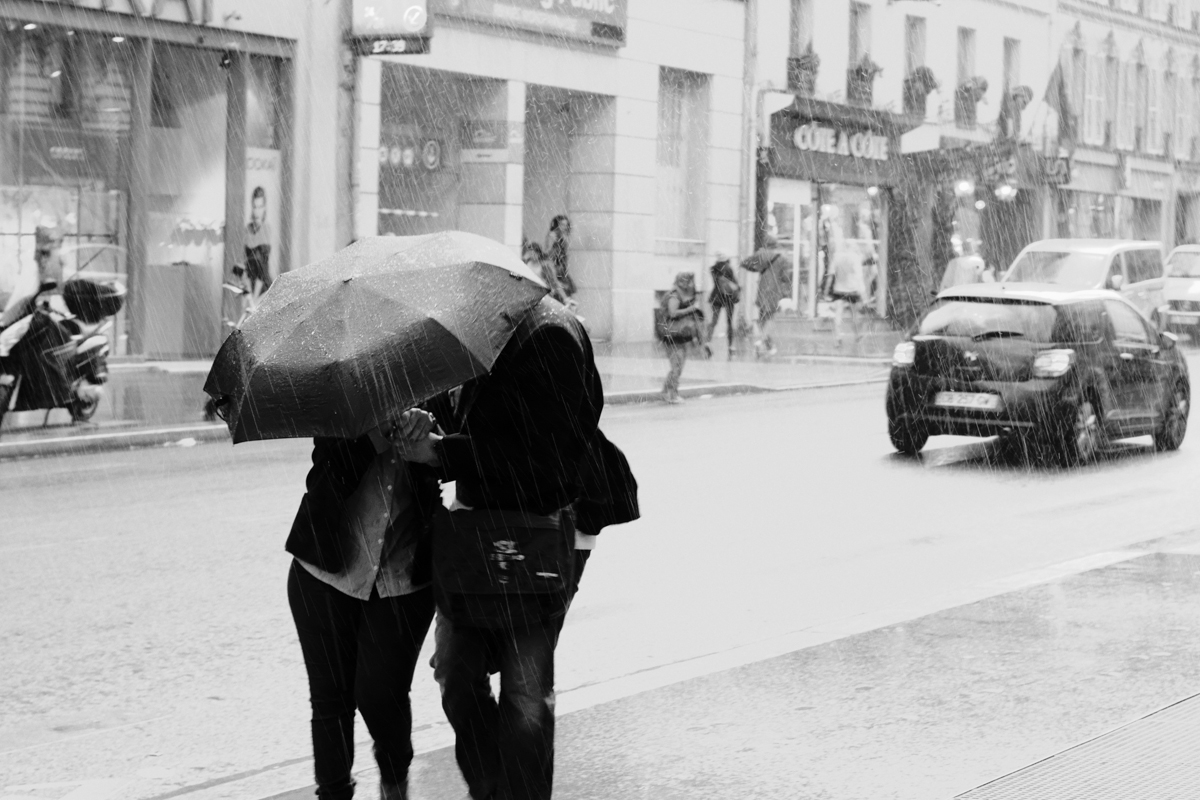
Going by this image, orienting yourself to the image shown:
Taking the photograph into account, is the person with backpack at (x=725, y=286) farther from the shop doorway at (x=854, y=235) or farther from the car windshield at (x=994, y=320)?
the car windshield at (x=994, y=320)

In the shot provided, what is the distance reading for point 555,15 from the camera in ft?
89.5

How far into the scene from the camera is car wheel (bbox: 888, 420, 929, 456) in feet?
45.9

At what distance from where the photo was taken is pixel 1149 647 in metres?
6.73

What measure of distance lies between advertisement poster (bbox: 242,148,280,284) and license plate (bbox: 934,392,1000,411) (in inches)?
449

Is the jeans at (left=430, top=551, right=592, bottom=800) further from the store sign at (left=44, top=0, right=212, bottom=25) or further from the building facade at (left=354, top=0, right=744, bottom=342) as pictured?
the building facade at (left=354, top=0, right=744, bottom=342)

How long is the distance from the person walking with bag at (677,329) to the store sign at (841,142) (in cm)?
1507

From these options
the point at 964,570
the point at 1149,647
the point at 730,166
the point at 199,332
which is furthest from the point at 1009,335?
the point at 730,166

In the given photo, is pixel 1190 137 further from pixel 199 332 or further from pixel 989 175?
pixel 199 332

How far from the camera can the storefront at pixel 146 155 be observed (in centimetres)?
2050

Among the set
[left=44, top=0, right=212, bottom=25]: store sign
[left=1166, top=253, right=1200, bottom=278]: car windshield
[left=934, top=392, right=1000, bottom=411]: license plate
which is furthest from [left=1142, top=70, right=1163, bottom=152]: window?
[left=934, top=392, right=1000, bottom=411]: license plate

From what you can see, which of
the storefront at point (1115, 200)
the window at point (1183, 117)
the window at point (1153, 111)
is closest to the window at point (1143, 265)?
the storefront at point (1115, 200)

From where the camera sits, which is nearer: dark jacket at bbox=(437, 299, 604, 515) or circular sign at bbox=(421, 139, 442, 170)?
dark jacket at bbox=(437, 299, 604, 515)

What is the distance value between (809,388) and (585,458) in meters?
17.9

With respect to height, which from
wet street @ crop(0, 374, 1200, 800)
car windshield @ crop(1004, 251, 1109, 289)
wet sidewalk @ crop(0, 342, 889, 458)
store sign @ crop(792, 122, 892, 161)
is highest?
store sign @ crop(792, 122, 892, 161)
